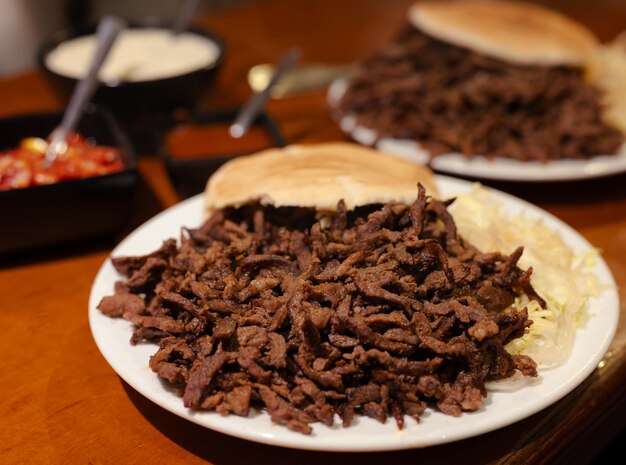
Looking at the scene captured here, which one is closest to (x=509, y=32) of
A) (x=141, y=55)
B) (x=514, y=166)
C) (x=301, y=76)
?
(x=514, y=166)

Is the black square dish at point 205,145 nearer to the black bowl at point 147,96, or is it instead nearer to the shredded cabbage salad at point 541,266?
the black bowl at point 147,96

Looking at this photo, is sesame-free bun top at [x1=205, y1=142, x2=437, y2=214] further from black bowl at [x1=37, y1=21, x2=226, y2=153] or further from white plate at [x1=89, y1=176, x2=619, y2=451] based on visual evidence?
black bowl at [x1=37, y1=21, x2=226, y2=153]

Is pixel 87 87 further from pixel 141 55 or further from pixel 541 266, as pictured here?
pixel 541 266

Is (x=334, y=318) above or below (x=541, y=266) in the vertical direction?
above

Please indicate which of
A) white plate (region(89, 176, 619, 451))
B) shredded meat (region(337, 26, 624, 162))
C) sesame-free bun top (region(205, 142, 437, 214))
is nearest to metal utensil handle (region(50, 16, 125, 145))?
sesame-free bun top (region(205, 142, 437, 214))

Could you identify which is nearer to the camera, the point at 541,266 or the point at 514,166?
the point at 541,266

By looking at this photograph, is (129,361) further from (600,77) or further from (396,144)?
(600,77)

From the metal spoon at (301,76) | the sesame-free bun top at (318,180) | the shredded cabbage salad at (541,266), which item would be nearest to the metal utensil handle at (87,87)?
the sesame-free bun top at (318,180)
